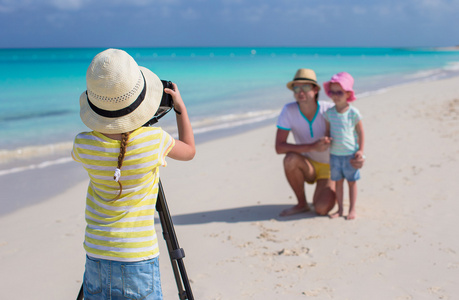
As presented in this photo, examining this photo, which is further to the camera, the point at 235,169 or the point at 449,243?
the point at 235,169

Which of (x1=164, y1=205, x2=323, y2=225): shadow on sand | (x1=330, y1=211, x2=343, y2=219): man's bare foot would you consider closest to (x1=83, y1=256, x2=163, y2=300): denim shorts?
(x1=164, y1=205, x2=323, y2=225): shadow on sand

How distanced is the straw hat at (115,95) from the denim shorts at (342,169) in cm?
241

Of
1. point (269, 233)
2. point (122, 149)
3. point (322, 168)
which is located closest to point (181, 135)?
point (122, 149)

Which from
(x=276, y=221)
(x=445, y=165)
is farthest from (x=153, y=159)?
(x=445, y=165)

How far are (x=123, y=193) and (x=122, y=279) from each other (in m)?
0.30

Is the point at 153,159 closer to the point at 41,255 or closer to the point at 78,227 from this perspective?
the point at 41,255

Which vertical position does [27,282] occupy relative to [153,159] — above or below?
below

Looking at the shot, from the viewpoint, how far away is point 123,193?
5.24ft

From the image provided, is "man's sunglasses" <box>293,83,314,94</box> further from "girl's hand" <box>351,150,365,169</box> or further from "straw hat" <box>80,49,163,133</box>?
"straw hat" <box>80,49,163,133</box>

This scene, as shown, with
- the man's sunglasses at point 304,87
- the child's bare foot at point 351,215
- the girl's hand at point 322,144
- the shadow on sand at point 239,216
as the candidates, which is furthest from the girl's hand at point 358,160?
the man's sunglasses at point 304,87

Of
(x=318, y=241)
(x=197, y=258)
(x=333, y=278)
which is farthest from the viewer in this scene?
(x=318, y=241)

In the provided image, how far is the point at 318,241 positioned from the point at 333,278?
1.87 feet

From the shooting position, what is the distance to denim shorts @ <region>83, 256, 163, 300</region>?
64.2 inches

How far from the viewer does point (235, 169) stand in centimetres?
533
